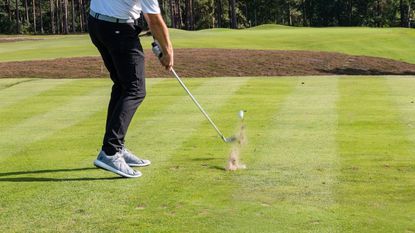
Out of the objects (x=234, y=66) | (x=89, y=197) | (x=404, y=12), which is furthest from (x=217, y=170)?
(x=404, y=12)

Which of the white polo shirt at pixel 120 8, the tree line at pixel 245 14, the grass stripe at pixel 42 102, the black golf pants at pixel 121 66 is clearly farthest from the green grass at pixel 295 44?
the tree line at pixel 245 14

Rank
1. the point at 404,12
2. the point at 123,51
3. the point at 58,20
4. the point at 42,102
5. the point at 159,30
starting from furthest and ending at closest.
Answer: the point at 58,20 → the point at 404,12 → the point at 42,102 → the point at 123,51 → the point at 159,30

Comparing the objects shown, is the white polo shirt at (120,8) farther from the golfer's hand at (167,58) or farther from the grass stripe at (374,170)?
the grass stripe at (374,170)

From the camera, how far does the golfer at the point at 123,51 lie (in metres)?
5.98

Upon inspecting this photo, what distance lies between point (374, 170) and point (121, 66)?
265 cm

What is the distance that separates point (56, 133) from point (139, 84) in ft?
9.65

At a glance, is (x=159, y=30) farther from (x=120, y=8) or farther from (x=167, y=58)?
(x=120, y=8)

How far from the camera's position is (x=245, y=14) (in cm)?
10469

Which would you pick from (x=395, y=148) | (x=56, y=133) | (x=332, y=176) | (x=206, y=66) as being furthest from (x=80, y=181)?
(x=206, y=66)

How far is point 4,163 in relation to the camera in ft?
22.3

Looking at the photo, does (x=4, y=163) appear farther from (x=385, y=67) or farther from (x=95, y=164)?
(x=385, y=67)

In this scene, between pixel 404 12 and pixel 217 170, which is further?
pixel 404 12

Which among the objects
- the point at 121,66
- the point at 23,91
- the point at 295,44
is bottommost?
the point at 295,44

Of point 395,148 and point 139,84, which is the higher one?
point 139,84
